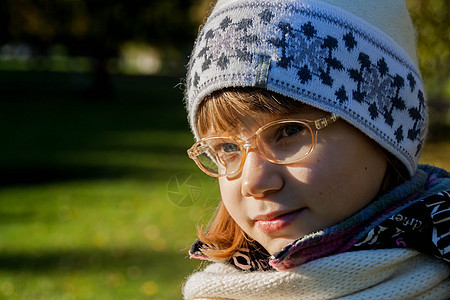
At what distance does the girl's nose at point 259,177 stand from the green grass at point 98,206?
1.29 ft

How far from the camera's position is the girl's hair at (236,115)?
167 cm

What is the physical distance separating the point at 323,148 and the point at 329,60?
0.89 ft

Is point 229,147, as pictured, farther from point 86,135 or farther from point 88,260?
point 86,135

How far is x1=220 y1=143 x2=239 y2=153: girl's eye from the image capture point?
1.81m

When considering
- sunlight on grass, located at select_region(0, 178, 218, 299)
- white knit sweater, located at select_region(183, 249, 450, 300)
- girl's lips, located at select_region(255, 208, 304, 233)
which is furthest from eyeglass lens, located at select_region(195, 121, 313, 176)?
sunlight on grass, located at select_region(0, 178, 218, 299)

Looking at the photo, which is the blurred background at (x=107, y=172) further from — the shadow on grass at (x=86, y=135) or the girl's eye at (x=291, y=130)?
the girl's eye at (x=291, y=130)

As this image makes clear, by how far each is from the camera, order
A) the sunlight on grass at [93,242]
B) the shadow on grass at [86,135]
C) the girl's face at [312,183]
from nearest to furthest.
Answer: the girl's face at [312,183] < the sunlight on grass at [93,242] < the shadow on grass at [86,135]

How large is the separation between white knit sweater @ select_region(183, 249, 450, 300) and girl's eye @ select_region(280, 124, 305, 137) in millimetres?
395

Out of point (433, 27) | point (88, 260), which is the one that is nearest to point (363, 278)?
point (88, 260)

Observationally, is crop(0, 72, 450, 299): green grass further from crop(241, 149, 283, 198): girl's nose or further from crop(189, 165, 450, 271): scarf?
crop(189, 165, 450, 271): scarf

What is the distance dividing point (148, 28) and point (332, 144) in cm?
2542

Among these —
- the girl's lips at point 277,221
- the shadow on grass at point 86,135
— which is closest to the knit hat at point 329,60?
the girl's lips at point 277,221

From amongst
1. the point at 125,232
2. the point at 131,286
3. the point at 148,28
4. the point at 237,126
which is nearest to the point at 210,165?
the point at 237,126

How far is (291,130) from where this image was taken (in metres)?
1.67
